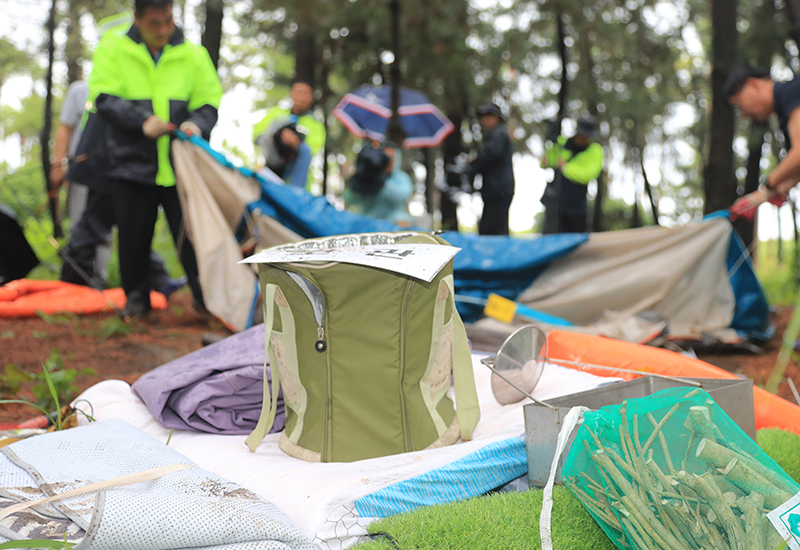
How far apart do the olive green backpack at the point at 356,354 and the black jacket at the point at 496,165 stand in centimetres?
430

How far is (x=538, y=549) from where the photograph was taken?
138 centimetres

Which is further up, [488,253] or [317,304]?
[317,304]

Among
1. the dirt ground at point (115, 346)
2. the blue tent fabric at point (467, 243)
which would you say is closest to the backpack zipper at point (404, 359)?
the dirt ground at point (115, 346)

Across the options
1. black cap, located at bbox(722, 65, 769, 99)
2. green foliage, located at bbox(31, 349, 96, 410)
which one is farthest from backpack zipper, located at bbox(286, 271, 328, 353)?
black cap, located at bbox(722, 65, 769, 99)

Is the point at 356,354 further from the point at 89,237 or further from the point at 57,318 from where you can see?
the point at 89,237

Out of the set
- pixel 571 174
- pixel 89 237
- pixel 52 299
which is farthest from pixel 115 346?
pixel 571 174

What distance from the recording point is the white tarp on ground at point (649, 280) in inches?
166

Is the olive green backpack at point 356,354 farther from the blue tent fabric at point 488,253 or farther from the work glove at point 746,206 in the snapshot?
the work glove at point 746,206

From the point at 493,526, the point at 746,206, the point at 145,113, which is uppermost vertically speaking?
the point at 145,113

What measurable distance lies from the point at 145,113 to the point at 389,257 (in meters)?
2.89

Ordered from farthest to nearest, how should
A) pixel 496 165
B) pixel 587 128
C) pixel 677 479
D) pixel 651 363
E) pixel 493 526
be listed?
pixel 587 128 → pixel 496 165 → pixel 651 363 → pixel 493 526 → pixel 677 479

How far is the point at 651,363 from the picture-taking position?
255 centimetres

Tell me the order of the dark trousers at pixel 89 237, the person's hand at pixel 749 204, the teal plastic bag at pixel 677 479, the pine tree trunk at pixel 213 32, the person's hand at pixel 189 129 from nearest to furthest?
the teal plastic bag at pixel 677 479, the person's hand at pixel 749 204, the person's hand at pixel 189 129, the dark trousers at pixel 89 237, the pine tree trunk at pixel 213 32

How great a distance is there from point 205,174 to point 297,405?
8.62 feet
